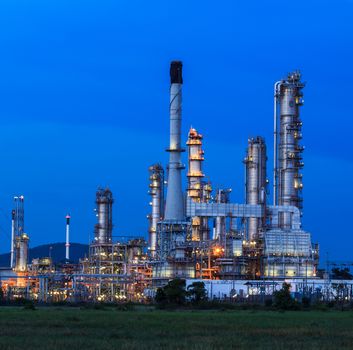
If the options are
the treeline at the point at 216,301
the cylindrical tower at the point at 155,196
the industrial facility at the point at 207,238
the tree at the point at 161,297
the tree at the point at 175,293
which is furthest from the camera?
the cylindrical tower at the point at 155,196

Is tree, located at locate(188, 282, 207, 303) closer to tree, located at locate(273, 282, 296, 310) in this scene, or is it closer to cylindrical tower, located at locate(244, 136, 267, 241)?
tree, located at locate(273, 282, 296, 310)

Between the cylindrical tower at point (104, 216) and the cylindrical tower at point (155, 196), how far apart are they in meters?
5.35

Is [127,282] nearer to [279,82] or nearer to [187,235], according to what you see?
[187,235]

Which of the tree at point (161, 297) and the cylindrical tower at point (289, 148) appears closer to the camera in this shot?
the tree at point (161, 297)

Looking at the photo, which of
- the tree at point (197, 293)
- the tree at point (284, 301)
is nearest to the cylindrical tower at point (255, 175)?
the tree at point (197, 293)

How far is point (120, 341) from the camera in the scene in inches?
1545

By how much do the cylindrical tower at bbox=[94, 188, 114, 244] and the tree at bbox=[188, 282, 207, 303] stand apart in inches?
1269

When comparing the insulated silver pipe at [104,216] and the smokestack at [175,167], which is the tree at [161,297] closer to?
the smokestack at [175,167]

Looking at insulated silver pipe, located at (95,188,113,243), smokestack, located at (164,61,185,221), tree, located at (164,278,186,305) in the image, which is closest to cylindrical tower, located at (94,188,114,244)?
insulated silver pipe, located at (95,188,113,243)

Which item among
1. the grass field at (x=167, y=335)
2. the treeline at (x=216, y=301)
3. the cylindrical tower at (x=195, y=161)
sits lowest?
the grass field at (x=167, y=335)

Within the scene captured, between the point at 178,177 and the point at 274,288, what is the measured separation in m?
16.4

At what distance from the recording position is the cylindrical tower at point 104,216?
13162 cm

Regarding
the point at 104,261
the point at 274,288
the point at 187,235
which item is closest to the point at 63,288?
the point at 104,261

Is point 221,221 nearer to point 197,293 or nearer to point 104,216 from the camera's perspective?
point 104,216
